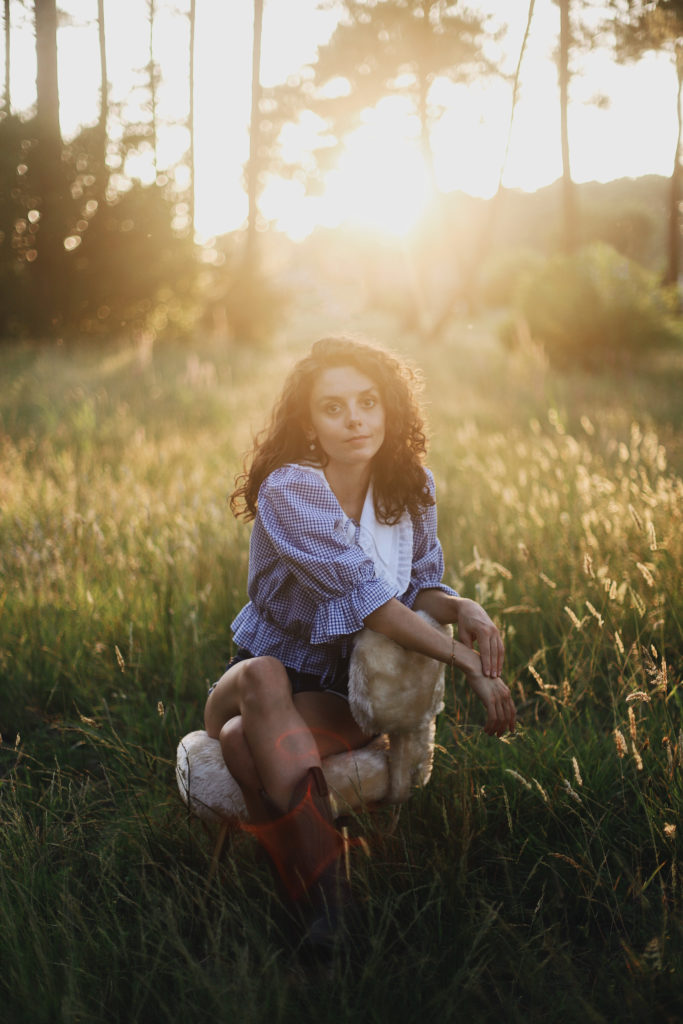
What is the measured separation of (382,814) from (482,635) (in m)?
0.63

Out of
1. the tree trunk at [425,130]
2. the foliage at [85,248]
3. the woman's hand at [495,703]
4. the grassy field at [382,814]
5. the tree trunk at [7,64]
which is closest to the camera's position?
the grassy field at [382,814]

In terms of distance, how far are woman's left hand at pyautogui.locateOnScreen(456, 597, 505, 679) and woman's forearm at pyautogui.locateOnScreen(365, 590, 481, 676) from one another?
0.03m

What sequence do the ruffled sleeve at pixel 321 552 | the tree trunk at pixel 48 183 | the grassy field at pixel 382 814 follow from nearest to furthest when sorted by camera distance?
the grassy field at pixel 382 814 → the ruffled sleeve at pixel 321 552 → the tree trunk at pixel 48 183

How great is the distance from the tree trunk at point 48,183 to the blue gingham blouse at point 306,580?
1243 cm

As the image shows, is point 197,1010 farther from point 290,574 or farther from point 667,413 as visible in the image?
point 667,413

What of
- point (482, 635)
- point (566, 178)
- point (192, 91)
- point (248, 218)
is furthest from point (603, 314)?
point (192, 91)

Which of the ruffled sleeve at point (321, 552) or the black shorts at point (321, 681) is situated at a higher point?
the ruffled sleeve at point (321, 552)

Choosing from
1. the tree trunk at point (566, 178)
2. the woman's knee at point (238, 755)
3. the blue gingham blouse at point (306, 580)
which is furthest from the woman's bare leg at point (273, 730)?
the tree trunk at point (566, 178)

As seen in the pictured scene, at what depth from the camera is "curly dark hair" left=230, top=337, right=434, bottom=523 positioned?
6.86 feet

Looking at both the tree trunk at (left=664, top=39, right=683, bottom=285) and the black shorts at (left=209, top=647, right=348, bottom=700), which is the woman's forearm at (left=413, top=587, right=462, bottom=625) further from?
the tree trunk at (left=664, top=39, right=683, bottom=285)

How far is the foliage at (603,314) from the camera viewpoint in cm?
1109

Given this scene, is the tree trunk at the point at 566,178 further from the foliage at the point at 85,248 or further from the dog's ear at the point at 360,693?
the dog's ear at the point at 360,693

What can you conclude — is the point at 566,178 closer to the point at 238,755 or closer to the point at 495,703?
the point at 495,703

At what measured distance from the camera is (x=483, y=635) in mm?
1758
